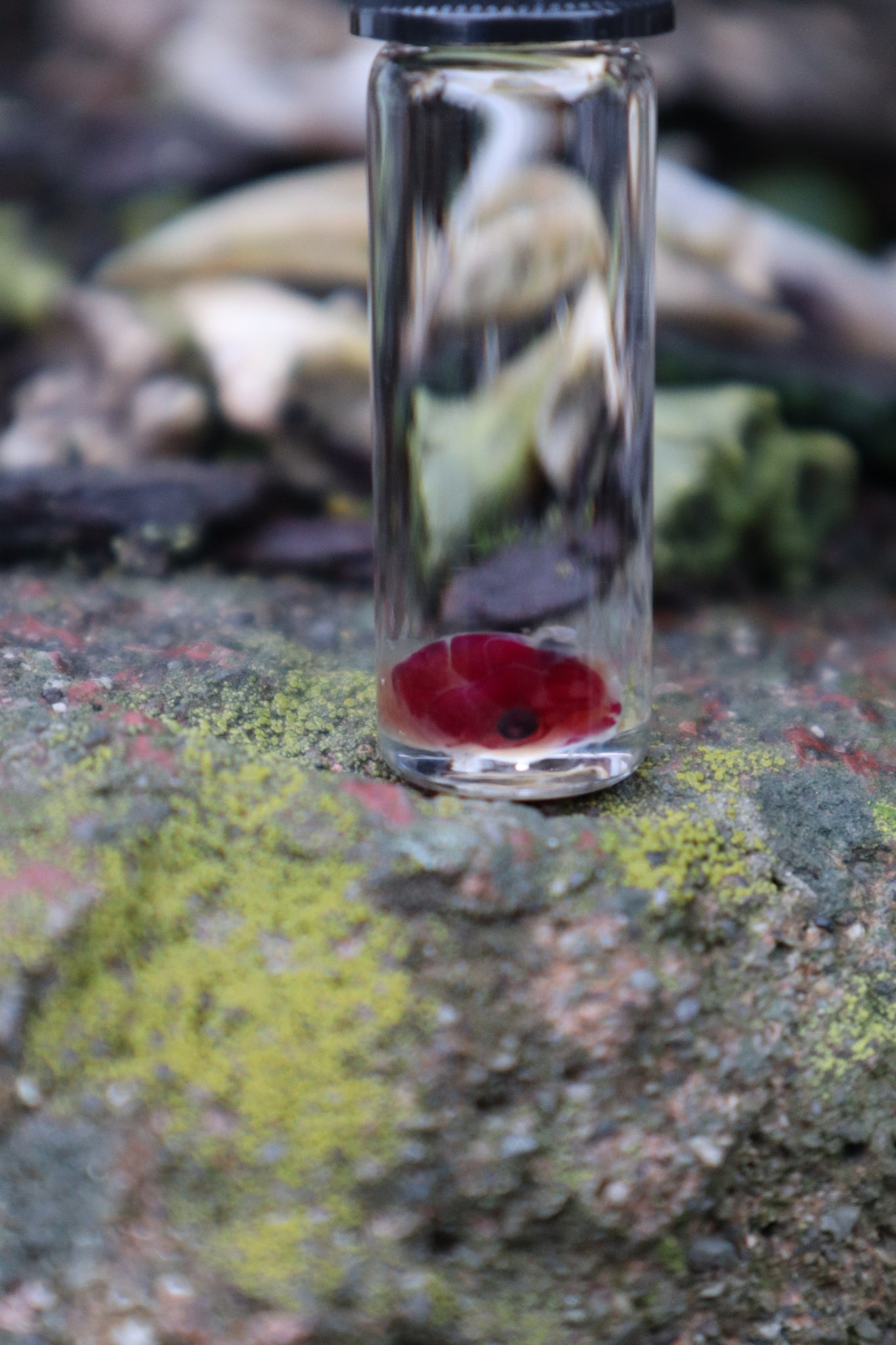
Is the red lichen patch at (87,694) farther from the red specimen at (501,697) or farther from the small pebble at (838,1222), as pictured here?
the small pebble at (838,1222)

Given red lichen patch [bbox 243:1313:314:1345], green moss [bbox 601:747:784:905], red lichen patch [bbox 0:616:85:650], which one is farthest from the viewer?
red lichen patch [bbox 0:616:85:650]

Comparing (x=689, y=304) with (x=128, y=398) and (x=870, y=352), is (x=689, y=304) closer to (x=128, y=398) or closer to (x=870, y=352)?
(x=870, y=352)

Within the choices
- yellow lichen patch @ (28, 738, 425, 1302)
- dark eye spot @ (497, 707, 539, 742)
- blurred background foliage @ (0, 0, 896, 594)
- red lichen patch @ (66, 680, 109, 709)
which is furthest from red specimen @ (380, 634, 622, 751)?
blurred background foliage @ (0, 0, 896, 594)

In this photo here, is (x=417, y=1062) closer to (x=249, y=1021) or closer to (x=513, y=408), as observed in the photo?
(x=249, y=1021)

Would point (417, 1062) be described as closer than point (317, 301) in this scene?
Yes

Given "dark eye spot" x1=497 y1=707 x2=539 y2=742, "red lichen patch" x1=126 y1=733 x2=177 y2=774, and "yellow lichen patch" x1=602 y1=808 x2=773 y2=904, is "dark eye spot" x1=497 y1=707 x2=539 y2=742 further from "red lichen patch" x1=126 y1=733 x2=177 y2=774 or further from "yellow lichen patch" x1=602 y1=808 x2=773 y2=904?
"red lichen patch" x1=126 y1=733 x2=177 y2=774

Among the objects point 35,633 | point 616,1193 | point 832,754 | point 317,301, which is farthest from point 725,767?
point 317,301

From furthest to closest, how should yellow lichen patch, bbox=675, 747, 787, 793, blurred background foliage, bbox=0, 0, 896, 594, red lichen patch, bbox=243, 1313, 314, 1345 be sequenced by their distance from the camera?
1. blurred background foliage, bbox=0, 0, 896, 594
2. yellow lichen patch, bbox=675, 747, 787, 793
3. red lichen patch, bbox=243, 1313, 314, 1345
